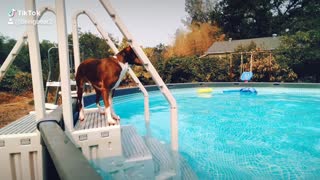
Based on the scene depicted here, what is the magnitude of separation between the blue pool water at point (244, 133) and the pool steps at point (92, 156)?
1291mm

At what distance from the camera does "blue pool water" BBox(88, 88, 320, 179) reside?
14.7ft

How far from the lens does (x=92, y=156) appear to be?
2605 mm

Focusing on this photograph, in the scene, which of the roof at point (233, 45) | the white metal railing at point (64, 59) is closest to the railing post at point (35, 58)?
the white metal railing at point (64, 59)

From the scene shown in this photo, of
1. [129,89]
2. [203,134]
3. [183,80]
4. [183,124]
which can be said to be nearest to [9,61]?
[203,134]

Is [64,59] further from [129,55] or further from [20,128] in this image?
[129,55]

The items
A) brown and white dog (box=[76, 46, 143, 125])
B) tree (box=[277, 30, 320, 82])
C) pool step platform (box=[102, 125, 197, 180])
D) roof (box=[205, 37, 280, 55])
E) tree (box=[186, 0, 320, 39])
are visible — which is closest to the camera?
pool step platform (box=[102, 125, 197, 180])

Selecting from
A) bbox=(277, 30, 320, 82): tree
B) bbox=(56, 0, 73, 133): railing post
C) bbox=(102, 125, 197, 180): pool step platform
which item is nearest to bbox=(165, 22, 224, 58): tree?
bbox=(277, 30, 320, 82): tree

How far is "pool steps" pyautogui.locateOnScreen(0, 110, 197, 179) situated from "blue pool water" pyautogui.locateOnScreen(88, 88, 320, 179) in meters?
1.29

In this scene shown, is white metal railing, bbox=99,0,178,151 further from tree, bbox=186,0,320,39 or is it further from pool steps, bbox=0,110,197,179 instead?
tree, bbox=186,0,320,39

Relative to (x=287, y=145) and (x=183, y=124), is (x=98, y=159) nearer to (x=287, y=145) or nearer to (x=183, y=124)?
(x=287, y=145)

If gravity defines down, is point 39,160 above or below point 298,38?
below

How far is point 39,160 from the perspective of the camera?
7.93 ft

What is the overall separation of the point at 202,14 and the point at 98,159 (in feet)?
154

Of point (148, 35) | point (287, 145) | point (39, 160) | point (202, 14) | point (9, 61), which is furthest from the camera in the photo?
point (202, 14)
